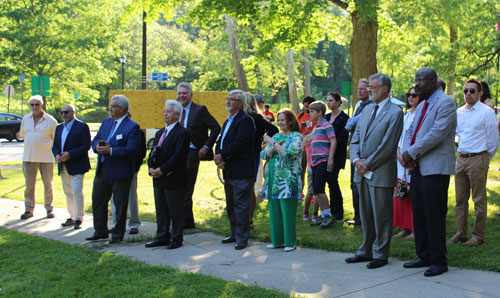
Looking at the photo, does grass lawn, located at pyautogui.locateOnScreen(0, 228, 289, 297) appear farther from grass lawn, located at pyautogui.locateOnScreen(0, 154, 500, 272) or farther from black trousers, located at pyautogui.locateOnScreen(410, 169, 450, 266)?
grass lawn, located at pyautogui.locateOnScreen(0, 154, 500, 272)

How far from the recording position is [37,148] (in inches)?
→ 398

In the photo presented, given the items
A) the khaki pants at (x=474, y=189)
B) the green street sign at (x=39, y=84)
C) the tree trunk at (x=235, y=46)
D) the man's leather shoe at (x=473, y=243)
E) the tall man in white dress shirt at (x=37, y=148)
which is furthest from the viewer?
the tree trunk at (x=235, y=46)

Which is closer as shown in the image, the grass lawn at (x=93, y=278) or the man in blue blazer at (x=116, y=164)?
the grass lawn at (x=93, y=278)

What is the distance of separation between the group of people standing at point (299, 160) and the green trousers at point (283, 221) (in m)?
0.02

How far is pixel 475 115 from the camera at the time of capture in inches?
283

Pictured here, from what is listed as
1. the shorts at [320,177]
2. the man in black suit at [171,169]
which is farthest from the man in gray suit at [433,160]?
the man in black suit at [171,169]

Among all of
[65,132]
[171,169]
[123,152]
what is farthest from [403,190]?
[65,132]

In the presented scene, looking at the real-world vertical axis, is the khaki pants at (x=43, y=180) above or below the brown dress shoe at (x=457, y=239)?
above

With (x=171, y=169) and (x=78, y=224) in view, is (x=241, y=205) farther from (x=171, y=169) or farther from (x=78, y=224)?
(x=78, y=224)

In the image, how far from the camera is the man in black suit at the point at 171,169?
754 cm

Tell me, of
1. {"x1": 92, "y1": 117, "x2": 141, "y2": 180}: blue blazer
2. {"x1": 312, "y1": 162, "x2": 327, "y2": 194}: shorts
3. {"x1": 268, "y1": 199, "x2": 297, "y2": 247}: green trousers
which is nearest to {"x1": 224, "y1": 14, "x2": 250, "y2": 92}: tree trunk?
{"x1": 312, "y1": 162, "x2": 327, "y2": 194}: shorts

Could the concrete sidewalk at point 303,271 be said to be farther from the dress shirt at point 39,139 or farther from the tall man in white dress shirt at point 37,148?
the dress shirt at point 39,139

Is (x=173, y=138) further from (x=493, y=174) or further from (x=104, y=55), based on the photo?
(x=104, y=55)

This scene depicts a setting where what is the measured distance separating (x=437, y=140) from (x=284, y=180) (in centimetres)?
223
